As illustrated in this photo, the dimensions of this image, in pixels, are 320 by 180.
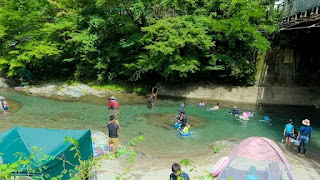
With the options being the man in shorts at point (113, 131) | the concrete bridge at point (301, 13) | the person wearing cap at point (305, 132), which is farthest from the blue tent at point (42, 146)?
the concrete bridge at point (301, 13)

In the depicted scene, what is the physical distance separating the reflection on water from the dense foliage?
12.1ft

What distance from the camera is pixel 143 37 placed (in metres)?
23.9

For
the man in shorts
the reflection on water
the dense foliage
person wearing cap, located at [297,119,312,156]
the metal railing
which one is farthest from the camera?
the dense foliage

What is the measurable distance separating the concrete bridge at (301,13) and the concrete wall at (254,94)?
19.7 ft

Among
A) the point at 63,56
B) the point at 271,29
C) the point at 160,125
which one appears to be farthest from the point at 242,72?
the point at 63,56

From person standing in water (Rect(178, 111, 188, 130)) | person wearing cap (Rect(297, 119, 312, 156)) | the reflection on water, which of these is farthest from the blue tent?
person wearing cap (Rect(297, 119, 312, 156))

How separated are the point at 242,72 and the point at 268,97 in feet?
10.7

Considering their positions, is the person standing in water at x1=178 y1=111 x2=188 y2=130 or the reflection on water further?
the person standing in water at x1=178 y1=111 x2=188 y2=130

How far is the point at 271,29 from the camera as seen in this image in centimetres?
2267

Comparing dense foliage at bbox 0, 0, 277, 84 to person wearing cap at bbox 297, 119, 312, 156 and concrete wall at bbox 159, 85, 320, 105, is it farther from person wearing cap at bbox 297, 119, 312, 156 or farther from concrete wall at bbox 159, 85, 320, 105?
person wearing cap at bbox 297, 119, 312, 156

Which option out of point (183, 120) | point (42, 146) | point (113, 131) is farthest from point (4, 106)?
point (42, 146)

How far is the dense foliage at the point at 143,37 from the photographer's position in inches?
893

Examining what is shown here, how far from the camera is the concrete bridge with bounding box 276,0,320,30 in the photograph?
1475cm

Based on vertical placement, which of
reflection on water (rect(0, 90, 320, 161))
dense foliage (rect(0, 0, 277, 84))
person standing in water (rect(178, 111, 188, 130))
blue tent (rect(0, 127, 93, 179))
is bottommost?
reflection on water (rect(0, 90, 320, 161))
